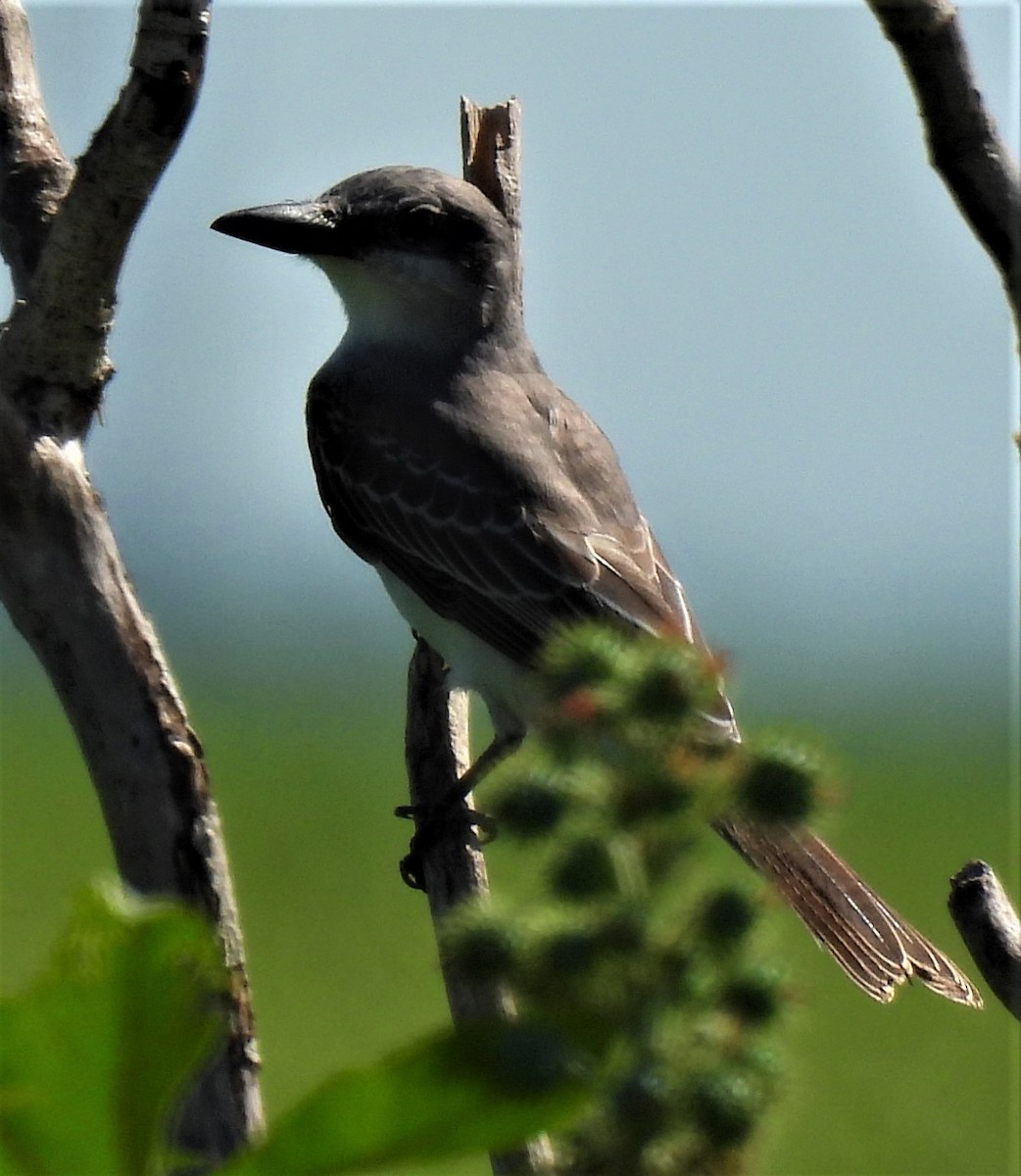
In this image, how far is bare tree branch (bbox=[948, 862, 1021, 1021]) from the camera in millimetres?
1172

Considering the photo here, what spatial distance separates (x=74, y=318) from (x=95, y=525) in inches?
12.8

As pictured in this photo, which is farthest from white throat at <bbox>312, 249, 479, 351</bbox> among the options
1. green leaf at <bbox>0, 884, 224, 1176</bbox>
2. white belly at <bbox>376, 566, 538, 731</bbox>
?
green leaf at <bbox>0, 884, 224, 1176</bbox>

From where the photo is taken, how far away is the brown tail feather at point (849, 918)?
109 inches

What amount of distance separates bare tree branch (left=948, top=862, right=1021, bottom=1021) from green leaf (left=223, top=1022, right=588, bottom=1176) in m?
0.83

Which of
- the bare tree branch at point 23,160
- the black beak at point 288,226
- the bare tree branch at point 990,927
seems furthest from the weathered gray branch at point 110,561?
the black beak at point 288,226

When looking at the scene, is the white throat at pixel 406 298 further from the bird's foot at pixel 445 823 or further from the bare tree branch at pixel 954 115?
the bare tree branch at pixel 954 115

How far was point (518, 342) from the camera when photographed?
4.24 m

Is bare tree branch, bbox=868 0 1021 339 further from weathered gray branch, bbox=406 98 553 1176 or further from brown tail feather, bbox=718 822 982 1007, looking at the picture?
brown tail feather, bbox=718 822 982 1007

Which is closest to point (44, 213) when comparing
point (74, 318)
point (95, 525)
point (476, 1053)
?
point (74, 318)

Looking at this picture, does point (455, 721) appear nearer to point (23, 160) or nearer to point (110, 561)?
point (23, 160)

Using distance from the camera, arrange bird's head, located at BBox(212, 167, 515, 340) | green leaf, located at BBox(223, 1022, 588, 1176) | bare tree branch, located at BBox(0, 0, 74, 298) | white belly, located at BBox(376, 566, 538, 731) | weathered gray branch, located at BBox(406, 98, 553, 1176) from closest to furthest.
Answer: green leaf, located at BBox(223, 1022, 588, 1176) < bare tree branch, located at BBox(0, 0, 74, 298) < weathered gray branch, located at BBox(406, 98, 553, 1176) < white belly, located at BBox(376, 566, 538, 731) < bird's head, located at BBox(212, 167, 515, 340)

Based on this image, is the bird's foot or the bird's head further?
the bird's head

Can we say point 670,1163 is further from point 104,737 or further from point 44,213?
point 44,213

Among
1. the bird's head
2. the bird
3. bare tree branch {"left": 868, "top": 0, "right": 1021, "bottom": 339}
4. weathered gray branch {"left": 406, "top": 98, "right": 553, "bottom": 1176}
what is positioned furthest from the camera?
the bird's head
